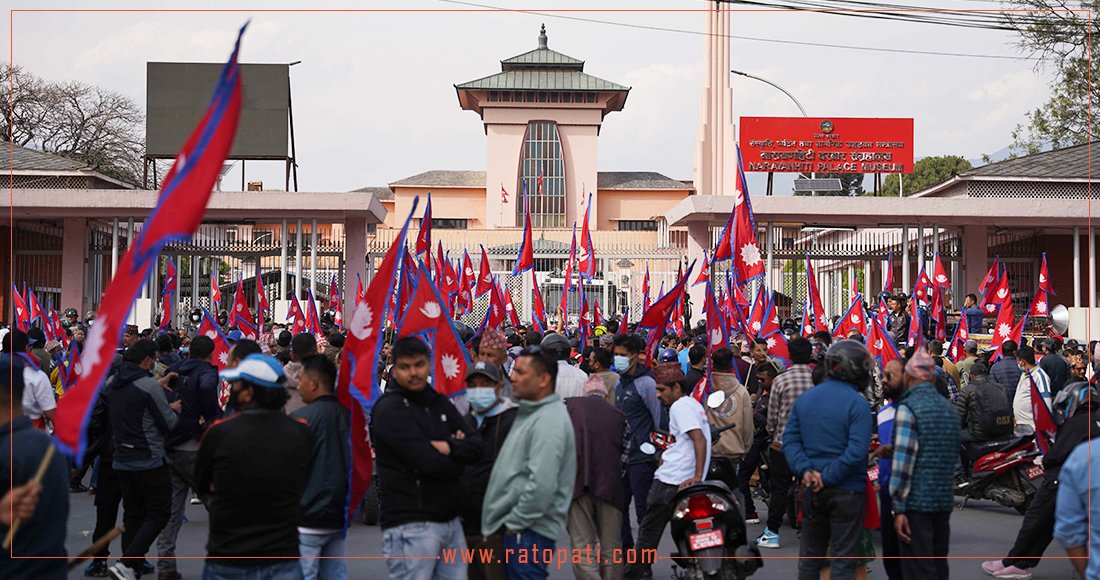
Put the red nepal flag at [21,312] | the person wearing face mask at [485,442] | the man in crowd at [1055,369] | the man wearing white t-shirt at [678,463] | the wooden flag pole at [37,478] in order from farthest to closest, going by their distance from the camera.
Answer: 1. the red nepal flag at [21,312]
2. the man in crowd at [1055,369]
3. the man wearing white t-shirt at [678,463]
4. the person wearing face mask at [485,442]
5. the wooden flag pole at [37,478]

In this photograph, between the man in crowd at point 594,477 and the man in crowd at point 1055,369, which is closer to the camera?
the man in crowd at point 594,477

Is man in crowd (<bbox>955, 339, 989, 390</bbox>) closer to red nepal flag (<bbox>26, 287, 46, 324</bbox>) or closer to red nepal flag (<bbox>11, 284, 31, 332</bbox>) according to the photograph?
red nepal flag (<bbox>26, 287, 46, 324</bbox>)

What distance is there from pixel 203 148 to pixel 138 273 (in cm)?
51

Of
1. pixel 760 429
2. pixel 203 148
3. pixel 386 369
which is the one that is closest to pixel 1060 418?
pixel 760 429

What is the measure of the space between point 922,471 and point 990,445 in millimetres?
5049

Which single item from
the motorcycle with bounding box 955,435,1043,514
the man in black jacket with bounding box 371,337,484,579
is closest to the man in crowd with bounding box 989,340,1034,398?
the motorcycle with bounding box 955,435,1043,514

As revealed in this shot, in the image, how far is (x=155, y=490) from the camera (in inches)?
321

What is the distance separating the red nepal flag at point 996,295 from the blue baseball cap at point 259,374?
14367 millimetres

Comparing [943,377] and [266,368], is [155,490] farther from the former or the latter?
[943,377]

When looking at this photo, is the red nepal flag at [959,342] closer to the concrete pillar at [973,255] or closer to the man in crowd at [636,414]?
the man in crowd at [636,414]

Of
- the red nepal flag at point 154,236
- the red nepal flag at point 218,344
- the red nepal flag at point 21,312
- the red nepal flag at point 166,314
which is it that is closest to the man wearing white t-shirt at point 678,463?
the red nepal flag at point 154,236

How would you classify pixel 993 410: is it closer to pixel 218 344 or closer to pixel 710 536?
pixel 710 536

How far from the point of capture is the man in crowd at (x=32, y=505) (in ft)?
13.9

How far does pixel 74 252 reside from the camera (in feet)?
94.3
